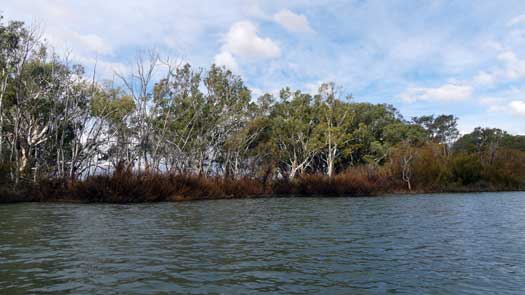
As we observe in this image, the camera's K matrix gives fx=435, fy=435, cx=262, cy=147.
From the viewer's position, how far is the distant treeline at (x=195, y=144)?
27938mm

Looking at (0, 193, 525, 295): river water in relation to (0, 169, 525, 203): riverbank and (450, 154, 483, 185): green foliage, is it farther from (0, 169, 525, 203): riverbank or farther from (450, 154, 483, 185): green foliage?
(450, 154, 483, 185): green foliage

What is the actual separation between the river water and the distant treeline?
13.3 metres

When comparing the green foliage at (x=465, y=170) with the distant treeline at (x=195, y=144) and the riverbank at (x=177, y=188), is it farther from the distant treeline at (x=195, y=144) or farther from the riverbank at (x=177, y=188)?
the riverbank at (x=177, y=188)

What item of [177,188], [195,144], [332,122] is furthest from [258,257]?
[332,122]

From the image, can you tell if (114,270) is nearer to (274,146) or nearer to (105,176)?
(105,176)

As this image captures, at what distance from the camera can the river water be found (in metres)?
6.66

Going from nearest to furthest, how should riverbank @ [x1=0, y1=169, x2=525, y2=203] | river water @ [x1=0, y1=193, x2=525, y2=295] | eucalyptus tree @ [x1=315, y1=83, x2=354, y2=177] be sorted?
river water @ [x1=0, y1=193, x2=525, y2=295]
riverbank @ [x1=0, y1=169, x2=525, y2=203]
eucalyptus tree @ [x1=315, y1=83, x2=354, y2=177]

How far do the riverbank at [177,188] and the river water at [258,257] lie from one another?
9651mm

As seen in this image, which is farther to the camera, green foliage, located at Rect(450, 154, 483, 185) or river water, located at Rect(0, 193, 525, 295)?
green foliage, located at Rect(450, 154, 483, 185)

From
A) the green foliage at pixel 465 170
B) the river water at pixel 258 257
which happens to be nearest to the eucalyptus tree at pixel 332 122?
the green foliage at pixel 465 170

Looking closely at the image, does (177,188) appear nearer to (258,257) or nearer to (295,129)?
(258,257)

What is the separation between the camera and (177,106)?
4303 centimetres

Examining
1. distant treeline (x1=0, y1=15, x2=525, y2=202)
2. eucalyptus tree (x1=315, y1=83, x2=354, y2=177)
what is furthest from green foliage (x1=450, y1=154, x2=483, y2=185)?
eucalyptus tree (x1=315, y1=83, x2=354, y2=177)

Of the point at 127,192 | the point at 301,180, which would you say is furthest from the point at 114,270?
the point at 301,180
